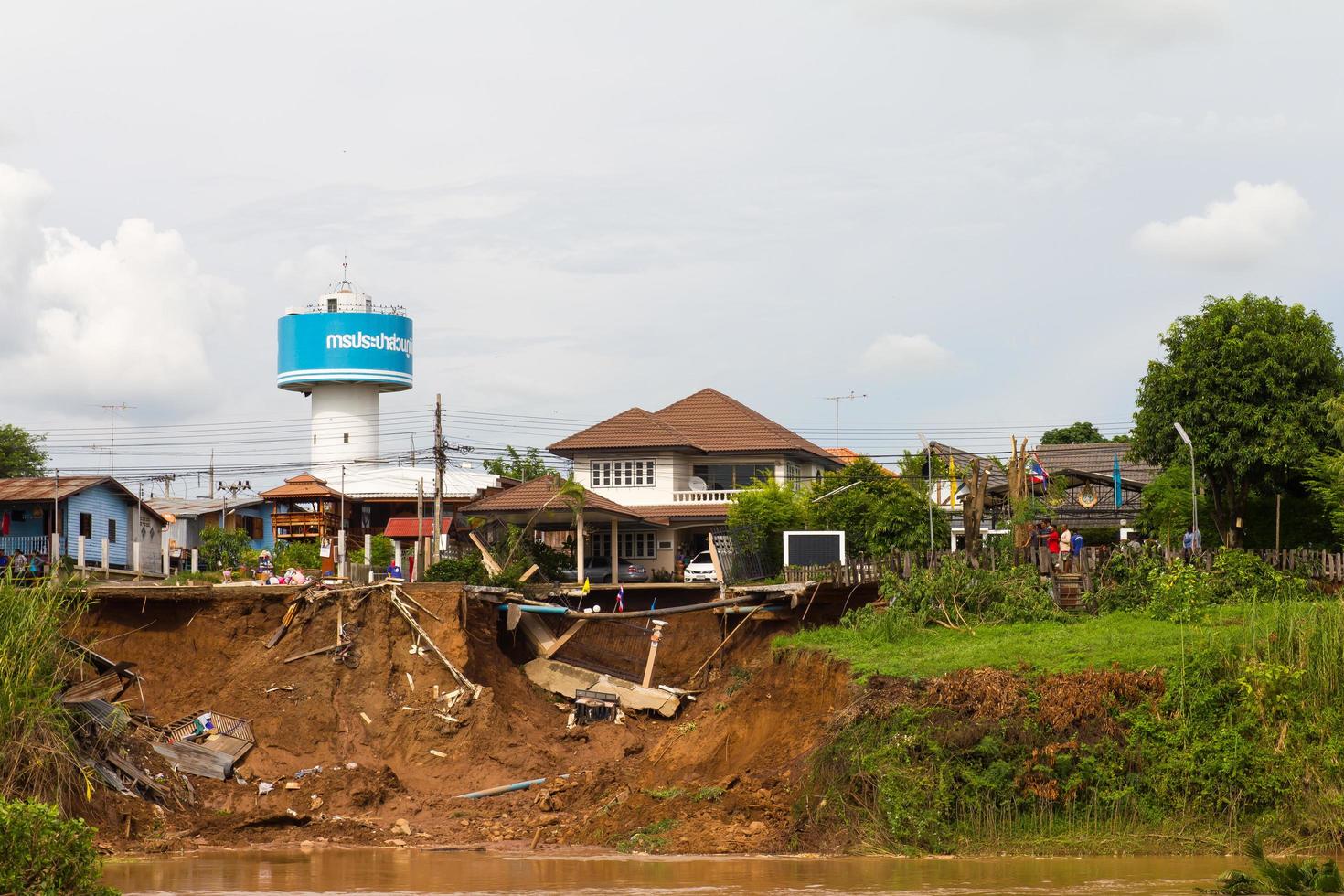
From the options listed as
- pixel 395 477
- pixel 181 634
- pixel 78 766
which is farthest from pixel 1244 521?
pixel 395 477

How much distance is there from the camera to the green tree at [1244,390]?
3344 cm

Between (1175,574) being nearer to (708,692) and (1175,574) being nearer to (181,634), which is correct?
(708,692)

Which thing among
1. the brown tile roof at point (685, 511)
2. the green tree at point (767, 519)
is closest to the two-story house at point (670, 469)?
the brown tile roof at point (685, 511)

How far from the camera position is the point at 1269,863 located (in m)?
14.9

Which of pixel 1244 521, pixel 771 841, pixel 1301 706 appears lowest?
pixel 771 841

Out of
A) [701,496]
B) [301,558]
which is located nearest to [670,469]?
[701,496]

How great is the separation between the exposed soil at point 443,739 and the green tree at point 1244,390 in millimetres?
11915

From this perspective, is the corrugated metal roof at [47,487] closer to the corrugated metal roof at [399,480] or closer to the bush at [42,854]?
the corrugated metal roof at [399,480]

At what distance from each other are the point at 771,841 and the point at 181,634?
13295 mm

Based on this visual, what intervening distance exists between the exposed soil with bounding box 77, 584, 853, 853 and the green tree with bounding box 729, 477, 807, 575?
1070 cm

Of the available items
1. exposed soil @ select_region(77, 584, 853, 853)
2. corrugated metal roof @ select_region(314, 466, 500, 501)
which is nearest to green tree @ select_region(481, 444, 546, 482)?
corrugated metal roof @ select_region(314, 466, 500, 501)

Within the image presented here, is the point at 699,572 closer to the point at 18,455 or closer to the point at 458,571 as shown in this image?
the point at 458,571

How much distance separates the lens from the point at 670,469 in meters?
51.8

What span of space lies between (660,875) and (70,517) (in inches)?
1387
